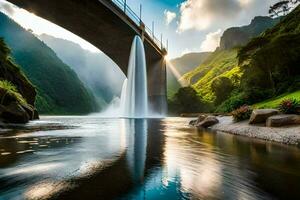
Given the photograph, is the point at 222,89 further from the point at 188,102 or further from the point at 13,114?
the point at 13,114

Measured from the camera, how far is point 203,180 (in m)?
4.64

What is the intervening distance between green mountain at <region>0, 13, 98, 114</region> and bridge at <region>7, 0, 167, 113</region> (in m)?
62.3

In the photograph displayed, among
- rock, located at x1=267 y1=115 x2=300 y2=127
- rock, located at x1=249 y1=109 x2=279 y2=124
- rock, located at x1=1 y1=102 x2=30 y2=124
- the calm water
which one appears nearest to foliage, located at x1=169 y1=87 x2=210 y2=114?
rock, located at x1=1 y1=102 x2=30 y2=124

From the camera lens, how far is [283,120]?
12.7 metres

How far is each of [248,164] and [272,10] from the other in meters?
83.9

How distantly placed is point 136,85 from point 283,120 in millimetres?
44327

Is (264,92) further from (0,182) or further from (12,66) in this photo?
(12,66)

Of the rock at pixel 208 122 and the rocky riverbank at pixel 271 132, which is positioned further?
the rock at pixel 208 122

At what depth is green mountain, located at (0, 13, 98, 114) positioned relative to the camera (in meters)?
122

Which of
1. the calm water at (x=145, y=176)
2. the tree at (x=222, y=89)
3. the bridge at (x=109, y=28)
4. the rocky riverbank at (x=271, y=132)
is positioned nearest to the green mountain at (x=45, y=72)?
the bridge at (x=109, y=28)

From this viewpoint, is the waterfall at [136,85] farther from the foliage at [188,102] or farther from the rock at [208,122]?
the rock at [208,122]

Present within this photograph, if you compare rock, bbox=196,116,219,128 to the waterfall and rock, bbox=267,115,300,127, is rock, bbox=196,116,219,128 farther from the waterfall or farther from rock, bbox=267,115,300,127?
the waterfall

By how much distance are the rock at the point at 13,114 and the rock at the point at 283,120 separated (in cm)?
2250

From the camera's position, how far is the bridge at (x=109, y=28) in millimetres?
40125
